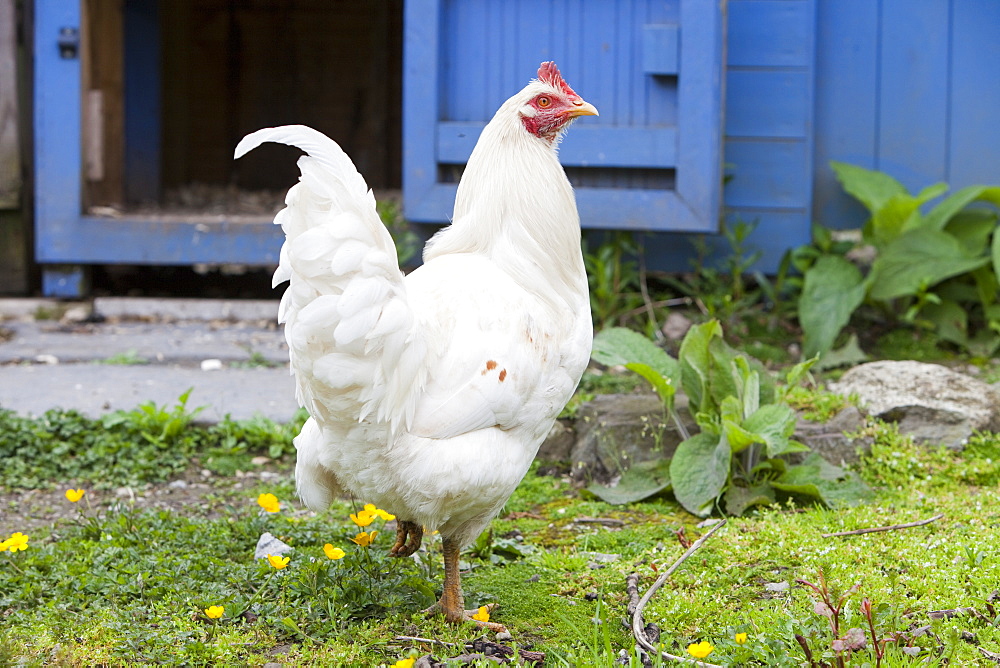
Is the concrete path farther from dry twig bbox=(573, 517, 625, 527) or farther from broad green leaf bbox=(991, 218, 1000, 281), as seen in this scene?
broad green leaf bbox=(991, 218, 1000, 281)

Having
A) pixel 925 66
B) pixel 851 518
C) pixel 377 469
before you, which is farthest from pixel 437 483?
pixel 925 66

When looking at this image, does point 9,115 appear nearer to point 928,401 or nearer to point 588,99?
point 588,99

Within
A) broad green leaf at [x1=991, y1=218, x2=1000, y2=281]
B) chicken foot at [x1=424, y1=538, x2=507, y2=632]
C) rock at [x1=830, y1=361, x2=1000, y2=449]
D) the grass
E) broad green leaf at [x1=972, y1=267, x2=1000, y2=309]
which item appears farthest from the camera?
broad green leaf at [x1=972, y1=267, x2=1000, y2=309]

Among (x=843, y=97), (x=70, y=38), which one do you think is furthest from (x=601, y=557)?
(x=70, y=38)

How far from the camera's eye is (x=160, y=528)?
126 inches

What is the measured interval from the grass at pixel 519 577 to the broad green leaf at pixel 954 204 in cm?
203

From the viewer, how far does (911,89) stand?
5.88 metres

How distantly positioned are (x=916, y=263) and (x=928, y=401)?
1538mm

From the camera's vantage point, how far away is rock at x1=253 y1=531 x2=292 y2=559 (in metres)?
3.00

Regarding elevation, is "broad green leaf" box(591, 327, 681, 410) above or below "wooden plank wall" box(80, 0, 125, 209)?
below

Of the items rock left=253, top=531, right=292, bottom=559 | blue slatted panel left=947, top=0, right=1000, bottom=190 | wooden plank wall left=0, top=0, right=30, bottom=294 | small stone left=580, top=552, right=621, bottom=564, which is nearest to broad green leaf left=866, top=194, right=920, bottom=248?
blue slatted panel left=947, top=0, right=1000, bottom=190

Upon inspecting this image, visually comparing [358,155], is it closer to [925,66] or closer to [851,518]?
[925,66]

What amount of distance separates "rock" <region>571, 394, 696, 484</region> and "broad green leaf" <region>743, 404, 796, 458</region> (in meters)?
0.43

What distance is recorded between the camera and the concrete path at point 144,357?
4.49 metres
